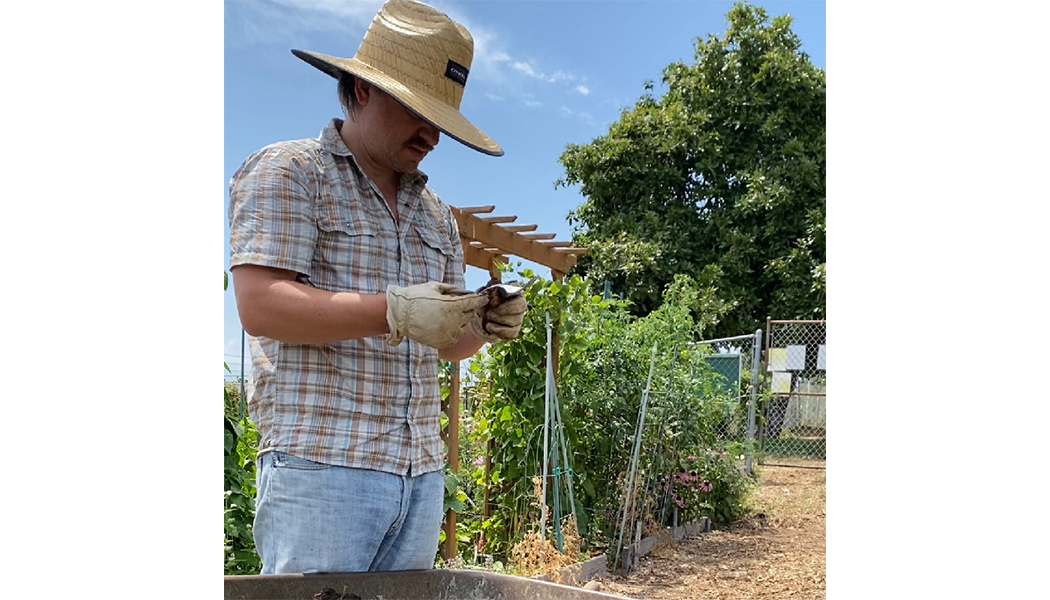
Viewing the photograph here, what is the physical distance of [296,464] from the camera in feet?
4.45

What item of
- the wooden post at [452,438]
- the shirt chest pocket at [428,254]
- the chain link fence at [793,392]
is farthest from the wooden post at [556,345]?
the chain link fence at [793,392]

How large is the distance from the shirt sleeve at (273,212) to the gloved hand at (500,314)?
1.00ft

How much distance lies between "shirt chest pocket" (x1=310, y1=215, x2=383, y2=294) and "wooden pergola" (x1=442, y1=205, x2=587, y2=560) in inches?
124

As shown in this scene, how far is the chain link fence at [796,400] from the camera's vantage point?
11.8 m

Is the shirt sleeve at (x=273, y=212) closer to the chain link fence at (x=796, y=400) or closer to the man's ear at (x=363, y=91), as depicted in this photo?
the man's ear at (x=363, y=91)

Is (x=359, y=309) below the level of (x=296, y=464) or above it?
above

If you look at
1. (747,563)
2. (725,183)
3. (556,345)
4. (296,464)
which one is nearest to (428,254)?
(296,464)

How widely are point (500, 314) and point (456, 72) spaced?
470 mm

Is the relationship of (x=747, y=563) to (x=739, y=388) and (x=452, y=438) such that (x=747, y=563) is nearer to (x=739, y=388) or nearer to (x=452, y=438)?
(x=452, y=438)
